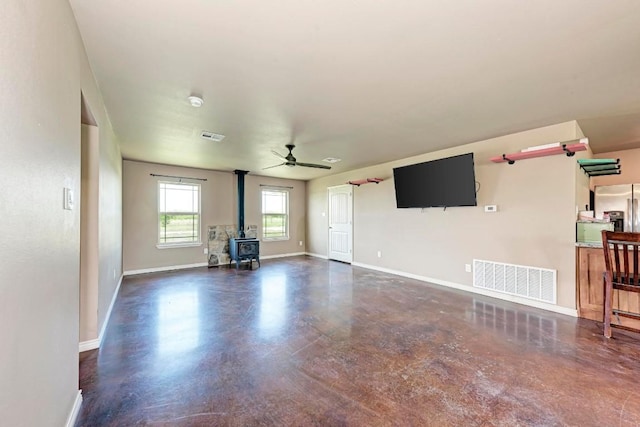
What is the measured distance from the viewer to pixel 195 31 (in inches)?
70.9

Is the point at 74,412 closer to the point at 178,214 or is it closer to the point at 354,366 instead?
the point at 354,366

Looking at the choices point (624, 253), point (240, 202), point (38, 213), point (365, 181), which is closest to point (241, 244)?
point (240, 202)

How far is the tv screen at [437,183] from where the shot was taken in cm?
423

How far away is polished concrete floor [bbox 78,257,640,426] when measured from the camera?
5.71ft

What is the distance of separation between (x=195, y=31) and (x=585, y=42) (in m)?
2.70

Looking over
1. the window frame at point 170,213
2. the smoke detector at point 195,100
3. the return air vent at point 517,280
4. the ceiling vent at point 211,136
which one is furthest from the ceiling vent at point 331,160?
the window frame at point 170,213

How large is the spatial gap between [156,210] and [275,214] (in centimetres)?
306

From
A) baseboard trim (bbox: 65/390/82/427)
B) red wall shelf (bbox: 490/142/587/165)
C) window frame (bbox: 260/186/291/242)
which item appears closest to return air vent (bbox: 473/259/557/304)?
red wall shelf (bbox: 490/142/587/165)

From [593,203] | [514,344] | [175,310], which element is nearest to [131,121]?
[175,310]

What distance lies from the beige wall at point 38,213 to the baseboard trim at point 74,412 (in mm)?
63

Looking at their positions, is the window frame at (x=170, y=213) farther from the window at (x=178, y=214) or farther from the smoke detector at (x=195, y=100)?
the smoke detector at (x=195, y=100)

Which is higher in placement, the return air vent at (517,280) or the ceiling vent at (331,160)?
the ceiling vent at (331,160)

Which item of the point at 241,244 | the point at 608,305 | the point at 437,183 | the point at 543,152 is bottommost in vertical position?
the point at 608,305

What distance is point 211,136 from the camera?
402 centimetres
